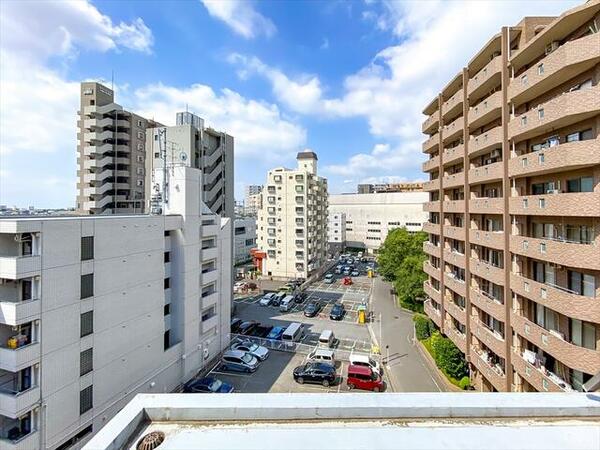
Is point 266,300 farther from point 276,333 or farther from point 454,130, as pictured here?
point 454,130

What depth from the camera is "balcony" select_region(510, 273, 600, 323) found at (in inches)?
465

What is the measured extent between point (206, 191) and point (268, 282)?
2220 centimetres

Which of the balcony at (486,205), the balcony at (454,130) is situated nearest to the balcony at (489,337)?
the balcony at (486,205)

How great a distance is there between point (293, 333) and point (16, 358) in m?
20.6

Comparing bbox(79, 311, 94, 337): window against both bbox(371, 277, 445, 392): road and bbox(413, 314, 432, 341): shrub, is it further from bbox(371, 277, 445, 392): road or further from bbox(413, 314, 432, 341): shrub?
bbox(413, 314, 432, 341): shrub

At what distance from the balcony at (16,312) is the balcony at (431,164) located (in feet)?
90.2

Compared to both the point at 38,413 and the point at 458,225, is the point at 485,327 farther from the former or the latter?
the point at 38,413

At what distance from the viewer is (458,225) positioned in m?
25.0

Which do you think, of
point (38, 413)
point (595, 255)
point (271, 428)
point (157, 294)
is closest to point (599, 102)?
point (595, 255)

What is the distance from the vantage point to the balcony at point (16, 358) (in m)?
12.1

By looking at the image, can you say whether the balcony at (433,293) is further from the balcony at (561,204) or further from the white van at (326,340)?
the balcony at (561,204)

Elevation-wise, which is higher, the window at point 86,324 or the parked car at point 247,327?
the window at point 86,324

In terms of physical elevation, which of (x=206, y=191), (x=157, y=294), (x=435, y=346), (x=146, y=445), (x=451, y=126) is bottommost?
(x=435, y=346)

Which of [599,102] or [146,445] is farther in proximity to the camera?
[599,102]
